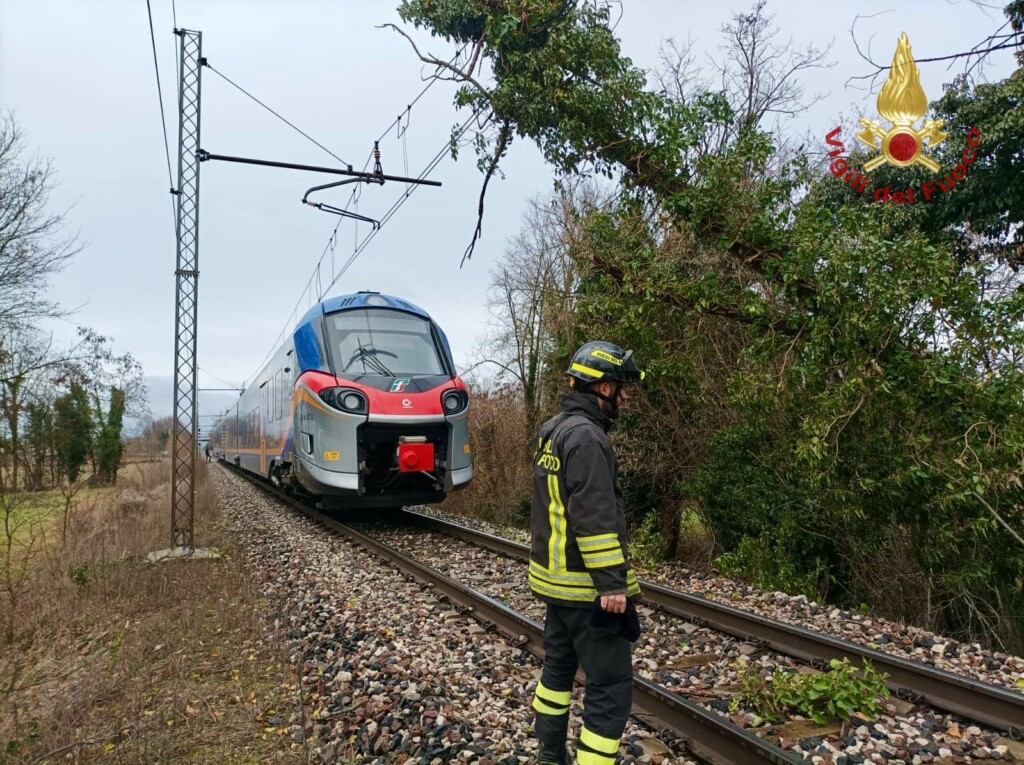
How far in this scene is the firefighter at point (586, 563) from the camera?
3.18 meters

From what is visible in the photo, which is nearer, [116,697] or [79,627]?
[116,697]

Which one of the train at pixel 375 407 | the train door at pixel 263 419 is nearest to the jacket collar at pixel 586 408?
the train at pixel 375 407

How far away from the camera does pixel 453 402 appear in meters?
11.3

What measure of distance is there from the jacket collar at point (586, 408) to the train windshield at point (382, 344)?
7.92 m

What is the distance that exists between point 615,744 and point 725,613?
3.12m

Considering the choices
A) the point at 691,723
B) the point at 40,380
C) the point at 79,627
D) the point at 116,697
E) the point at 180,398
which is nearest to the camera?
the point at 691,723

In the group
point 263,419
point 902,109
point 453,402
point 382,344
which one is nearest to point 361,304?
point 382,344

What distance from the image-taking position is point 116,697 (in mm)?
5027

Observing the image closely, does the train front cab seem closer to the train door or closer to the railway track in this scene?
the railway track

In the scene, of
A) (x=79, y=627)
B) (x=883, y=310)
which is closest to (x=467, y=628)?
(x=79, y=627)

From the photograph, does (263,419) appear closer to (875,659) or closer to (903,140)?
(903,140)

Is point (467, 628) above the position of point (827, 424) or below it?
below

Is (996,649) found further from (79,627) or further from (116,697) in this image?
(79,627)

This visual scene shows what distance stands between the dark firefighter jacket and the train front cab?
24.5ft
